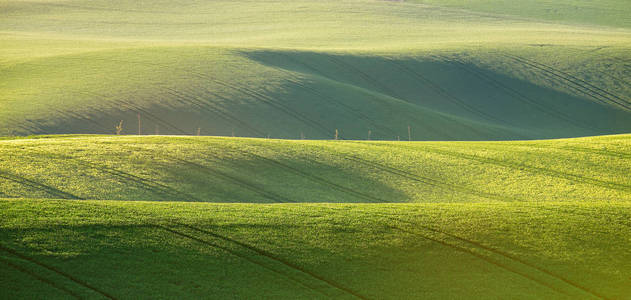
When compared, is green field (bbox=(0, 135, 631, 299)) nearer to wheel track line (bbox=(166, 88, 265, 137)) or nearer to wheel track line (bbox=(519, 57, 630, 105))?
wheel track line (bbox=(166, 88, 265, 137))

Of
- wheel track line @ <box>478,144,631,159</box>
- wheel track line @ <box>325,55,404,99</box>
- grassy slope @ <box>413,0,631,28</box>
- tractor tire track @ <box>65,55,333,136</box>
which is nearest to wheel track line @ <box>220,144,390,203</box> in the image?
wheel track line @ <box>478,144,631,159</box>

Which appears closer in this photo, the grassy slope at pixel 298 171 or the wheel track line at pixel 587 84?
the grassy slope at pixel 298 171

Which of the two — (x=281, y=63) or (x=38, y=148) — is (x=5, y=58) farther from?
(x=38, y=148)

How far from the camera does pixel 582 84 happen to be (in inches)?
1040

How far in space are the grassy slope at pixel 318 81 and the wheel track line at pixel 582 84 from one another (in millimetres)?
73

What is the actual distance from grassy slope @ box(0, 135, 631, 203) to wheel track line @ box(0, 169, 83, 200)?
0.01 meters

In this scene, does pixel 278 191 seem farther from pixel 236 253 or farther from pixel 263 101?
pixel 263 101

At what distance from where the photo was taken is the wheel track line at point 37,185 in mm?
6965

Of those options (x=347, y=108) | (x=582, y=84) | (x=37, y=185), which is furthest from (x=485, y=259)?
(x=582, y=84)

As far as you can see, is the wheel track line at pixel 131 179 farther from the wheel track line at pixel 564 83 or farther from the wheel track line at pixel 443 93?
the wheel track line at pixel 564 83

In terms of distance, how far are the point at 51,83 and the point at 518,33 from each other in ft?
93.0

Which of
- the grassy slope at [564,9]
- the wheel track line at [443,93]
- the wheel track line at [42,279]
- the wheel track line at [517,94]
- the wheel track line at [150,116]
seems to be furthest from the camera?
the grassy slope at [564,9]

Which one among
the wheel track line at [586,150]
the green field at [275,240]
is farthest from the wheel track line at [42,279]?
the wheel track line at [586,150]

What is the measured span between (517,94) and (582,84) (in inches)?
134
